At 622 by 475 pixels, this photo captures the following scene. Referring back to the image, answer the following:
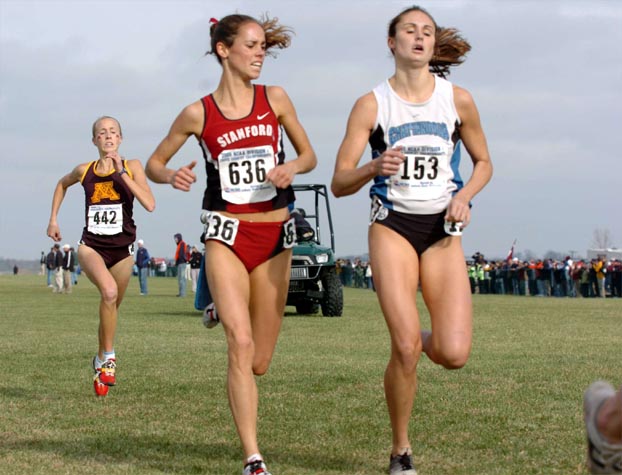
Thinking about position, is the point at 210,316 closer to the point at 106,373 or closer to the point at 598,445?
the point at 106,373

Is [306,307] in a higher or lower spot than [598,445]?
higher

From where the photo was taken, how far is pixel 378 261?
244 inches

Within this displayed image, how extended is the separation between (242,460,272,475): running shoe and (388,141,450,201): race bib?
166 centimetres

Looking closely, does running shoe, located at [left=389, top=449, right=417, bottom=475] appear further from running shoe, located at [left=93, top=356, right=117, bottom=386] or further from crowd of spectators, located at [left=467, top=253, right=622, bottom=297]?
crowd of spectators, located at [left=467, top=253, right=622, bottom=297]

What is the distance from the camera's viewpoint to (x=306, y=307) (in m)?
26.0

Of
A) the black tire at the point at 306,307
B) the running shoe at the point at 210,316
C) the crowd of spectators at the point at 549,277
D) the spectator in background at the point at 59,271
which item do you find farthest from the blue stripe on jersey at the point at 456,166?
the spectator in background at the point at 59,271

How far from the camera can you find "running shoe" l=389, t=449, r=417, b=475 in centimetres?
610

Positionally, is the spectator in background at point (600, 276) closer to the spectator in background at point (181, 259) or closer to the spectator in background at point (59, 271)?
the spectator in background at point (181, 259)

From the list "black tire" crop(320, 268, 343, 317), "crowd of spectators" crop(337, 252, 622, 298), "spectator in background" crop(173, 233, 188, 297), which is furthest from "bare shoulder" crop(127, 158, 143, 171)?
"crowd of spectators" crop(337, 252, 622, 298)

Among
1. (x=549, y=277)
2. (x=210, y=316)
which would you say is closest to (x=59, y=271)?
(x=549, y=277)

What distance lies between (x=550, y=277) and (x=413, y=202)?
43668 millimetres

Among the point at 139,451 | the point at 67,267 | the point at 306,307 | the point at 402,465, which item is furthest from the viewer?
the point at 67,267

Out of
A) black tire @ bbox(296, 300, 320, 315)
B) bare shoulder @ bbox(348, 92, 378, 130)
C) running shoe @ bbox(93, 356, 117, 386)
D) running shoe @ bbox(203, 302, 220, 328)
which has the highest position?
bare shoulder @ bbox(348, 92, 378, 130)

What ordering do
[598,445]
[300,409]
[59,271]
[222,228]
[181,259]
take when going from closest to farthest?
1. [598,445]
2. [222,228]
3. [300,409]
4. [181,259]
5. [59,271]
